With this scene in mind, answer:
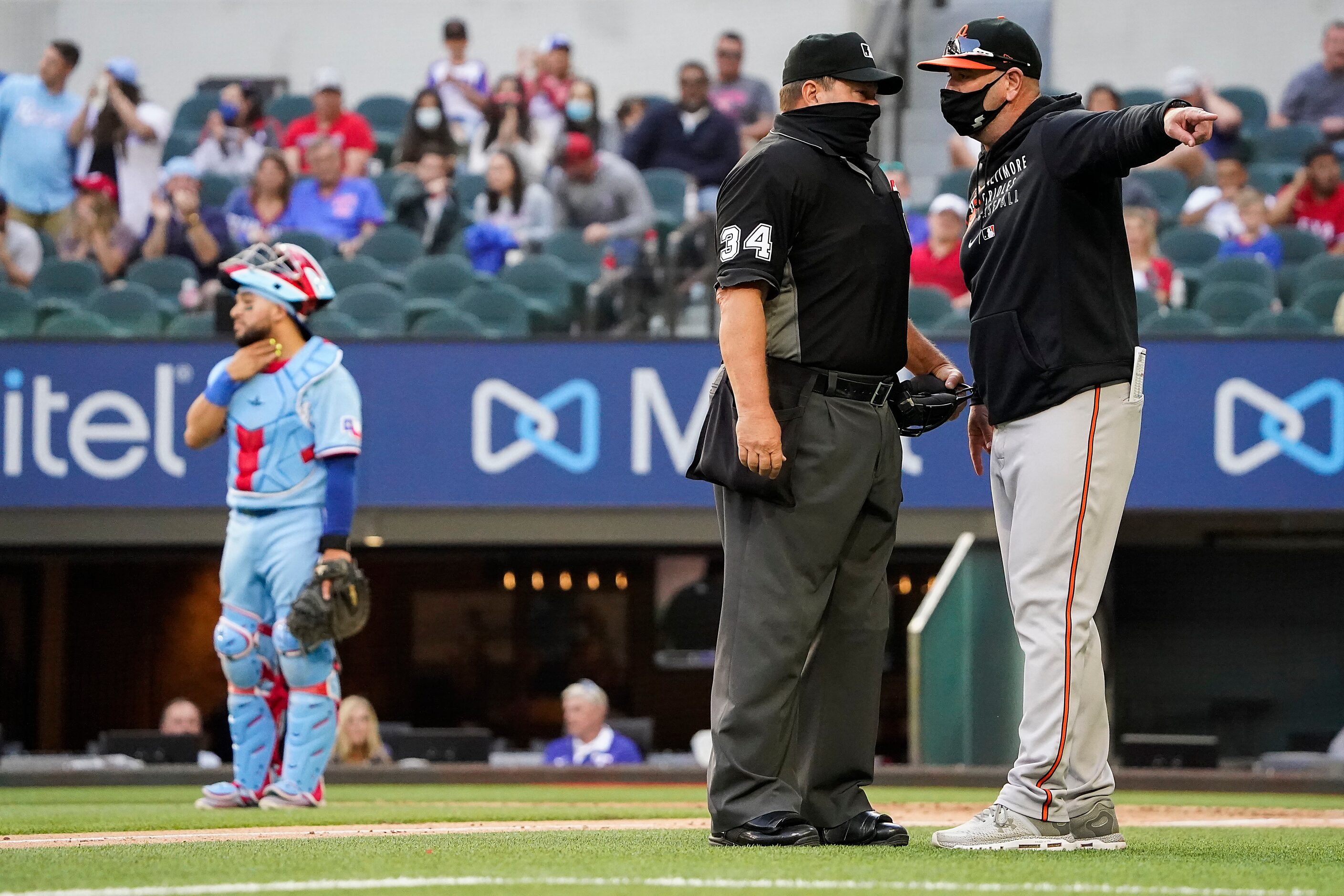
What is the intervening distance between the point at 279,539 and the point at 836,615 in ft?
8.68

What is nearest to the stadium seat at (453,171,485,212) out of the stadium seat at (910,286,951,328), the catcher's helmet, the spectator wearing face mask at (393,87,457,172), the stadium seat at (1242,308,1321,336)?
the spectator wearing face mask at (393,87,457,172)

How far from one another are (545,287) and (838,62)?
7178mm

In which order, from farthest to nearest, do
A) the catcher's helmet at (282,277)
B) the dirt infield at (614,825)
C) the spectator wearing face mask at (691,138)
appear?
1. the spectator wearing face mask at (691,138)
2. the catcher's helmet at (282,277)
3. the dirt infield at (614,825)

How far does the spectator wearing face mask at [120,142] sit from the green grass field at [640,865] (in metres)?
8.43

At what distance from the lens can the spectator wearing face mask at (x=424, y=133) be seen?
13516 mm

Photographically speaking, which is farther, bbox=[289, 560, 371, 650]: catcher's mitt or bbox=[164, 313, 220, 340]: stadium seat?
bbox=[164, 313, 220, 340]: stadium seat

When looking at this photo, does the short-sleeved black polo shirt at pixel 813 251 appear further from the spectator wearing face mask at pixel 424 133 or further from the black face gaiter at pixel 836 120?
the spectator wearing face mask at pixel 424 133

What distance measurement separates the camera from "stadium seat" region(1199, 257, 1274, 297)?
10938 mm

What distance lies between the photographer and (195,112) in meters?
15.2

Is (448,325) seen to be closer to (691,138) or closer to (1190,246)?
(691,138)

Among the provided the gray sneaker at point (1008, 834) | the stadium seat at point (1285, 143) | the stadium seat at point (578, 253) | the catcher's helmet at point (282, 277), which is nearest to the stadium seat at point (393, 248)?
the stadium seat at point (578, 253)

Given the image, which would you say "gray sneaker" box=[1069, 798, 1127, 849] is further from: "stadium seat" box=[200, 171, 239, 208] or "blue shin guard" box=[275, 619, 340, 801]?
"stadium seat" box=[200, 171, 239, 208]

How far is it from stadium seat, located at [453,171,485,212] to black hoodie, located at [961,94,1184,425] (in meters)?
8.98

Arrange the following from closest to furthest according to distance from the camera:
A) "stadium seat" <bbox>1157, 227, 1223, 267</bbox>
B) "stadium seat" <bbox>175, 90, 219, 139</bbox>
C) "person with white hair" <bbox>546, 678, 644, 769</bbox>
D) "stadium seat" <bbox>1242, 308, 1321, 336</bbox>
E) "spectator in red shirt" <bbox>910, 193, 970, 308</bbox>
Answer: "person with white hair" <bbox>546, 678, 644, 769</bbox>, "stadium seat" <bbox>1242, 308, 1321, 336</bbox>, "spectator in red shirt" <bbox>910, 193, 970, 308</bbox>, "stadium seat" <bbox>1157, 227, 1223, 267</bbox>, "stadium seat" <bbox>175, 90, 219, 139</bbox>
